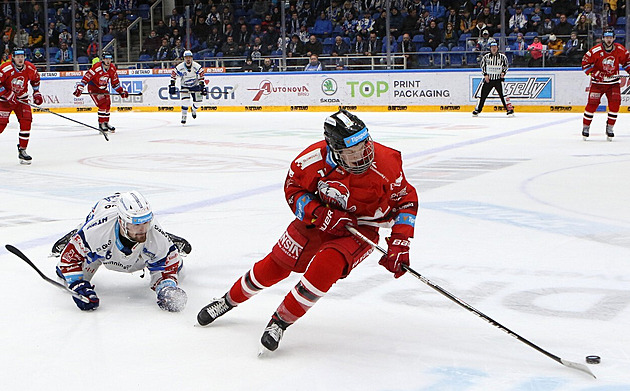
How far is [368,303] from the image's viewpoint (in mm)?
3846

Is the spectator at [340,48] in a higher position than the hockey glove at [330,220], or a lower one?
higher

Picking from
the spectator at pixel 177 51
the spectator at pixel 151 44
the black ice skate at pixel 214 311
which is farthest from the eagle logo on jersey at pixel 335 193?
the spectator at pixel 151 44

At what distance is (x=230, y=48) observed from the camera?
19.4m

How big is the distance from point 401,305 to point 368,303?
156 millimetres

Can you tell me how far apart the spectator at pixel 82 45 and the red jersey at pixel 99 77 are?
20.2ft

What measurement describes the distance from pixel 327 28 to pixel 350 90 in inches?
78.1

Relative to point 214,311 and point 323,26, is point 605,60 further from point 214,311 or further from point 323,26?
point 214,311

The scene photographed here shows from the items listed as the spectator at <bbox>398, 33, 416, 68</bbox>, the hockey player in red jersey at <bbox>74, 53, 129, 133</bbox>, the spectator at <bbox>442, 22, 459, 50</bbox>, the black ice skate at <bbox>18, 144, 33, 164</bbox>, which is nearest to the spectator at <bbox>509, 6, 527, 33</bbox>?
the spectator at <bbox>442, 22, 459, 50</bbox>

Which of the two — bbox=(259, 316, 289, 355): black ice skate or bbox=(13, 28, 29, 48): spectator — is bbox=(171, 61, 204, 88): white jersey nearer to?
bbox=(13, 28, 29, 48): spectator

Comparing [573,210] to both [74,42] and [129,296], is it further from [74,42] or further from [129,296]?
[74,42]

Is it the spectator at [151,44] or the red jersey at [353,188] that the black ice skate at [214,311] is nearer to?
the red jersey at [353,188]

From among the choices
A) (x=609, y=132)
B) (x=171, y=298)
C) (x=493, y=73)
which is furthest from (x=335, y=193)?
(x=493, y=73)

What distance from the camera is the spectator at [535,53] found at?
52.1 feet

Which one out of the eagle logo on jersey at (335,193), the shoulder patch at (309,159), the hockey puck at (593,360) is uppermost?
the shoulder patch at (309,159)
